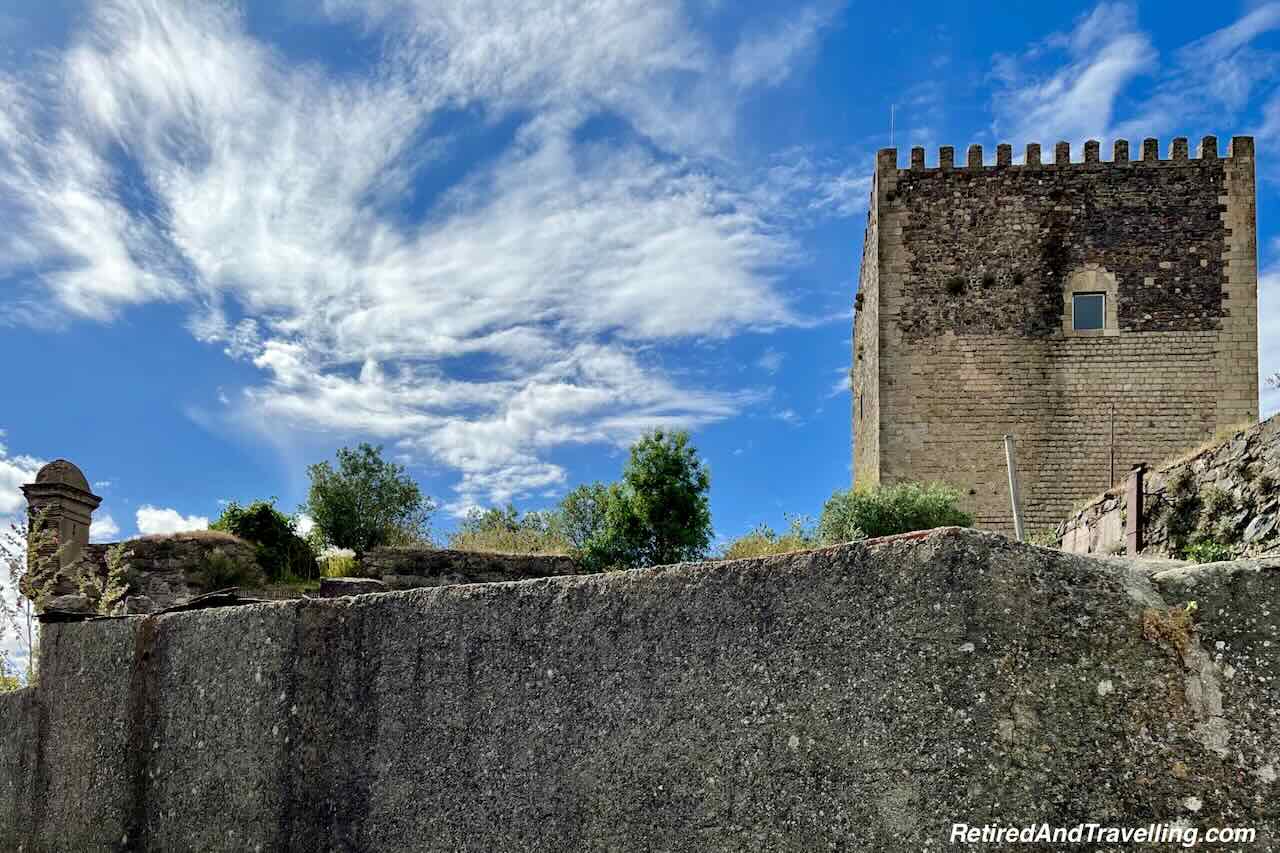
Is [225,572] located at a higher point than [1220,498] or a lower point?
lower

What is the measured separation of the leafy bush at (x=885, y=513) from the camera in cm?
1694

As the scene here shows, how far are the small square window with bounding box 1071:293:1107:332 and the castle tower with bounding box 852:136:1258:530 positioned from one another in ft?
0.09

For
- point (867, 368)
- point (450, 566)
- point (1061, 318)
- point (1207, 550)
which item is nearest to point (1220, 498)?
point (1207, 550)

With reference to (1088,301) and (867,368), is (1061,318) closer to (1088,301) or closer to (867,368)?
(1088,301)

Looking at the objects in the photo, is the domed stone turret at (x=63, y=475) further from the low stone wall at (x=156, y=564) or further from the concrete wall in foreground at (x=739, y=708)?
the concrete wall in foreground at (x=739, y=708)

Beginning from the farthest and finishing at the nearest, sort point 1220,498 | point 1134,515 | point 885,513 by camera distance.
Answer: point 885,513
point 1134,515
point 1220,498

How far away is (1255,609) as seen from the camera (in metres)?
1.73

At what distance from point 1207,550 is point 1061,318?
12.7 meters

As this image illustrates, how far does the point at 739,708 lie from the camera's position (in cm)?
211

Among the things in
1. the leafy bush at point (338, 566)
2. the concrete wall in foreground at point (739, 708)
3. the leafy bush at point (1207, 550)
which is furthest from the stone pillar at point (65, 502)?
the leafy bush at point (1207, 550)

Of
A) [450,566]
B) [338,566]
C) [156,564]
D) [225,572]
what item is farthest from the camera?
[338,566]

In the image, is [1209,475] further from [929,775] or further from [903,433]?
[903,433]

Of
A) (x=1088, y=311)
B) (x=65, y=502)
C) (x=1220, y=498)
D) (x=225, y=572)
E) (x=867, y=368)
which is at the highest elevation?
(x=1088, y=311)

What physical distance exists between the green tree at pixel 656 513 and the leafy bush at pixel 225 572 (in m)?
11.5
